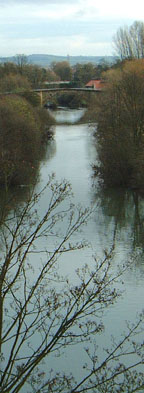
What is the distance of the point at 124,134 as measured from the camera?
2139 cm

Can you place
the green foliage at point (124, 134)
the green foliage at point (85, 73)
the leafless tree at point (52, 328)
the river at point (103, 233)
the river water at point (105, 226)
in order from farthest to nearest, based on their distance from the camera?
the green foliage at point (85, 73) → the green foliage at point (124, 134) → the river water at point (105, 226) → the river at point (103, 233) → the leafless tree at point (52, 328)

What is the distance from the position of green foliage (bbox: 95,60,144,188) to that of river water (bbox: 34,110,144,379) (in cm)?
60

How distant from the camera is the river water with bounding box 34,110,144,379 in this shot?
407 inches

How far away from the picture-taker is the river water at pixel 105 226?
10336 millimetres

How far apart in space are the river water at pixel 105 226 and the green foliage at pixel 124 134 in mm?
605

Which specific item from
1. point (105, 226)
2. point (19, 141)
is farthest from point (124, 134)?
point (105, 226)

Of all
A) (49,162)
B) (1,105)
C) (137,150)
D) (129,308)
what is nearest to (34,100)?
(49,162)

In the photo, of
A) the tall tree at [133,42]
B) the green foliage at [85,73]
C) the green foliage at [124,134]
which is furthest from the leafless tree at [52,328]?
the green foliage at [85,73]

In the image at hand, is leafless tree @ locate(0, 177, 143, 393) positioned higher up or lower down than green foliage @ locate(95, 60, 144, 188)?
lower down

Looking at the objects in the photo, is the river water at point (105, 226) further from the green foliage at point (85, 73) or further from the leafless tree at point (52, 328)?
the green foliage at point (85, 73)

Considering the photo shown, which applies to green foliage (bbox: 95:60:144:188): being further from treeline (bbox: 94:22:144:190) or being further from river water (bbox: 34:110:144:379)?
river water (bbox: 34:110:144:379)

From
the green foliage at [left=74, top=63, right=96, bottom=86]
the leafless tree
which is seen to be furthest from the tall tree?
the leafless tree

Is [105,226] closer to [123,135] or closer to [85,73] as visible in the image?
[123,135]

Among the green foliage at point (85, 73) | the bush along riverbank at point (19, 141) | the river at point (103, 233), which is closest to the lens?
the river at point (103, 233)
